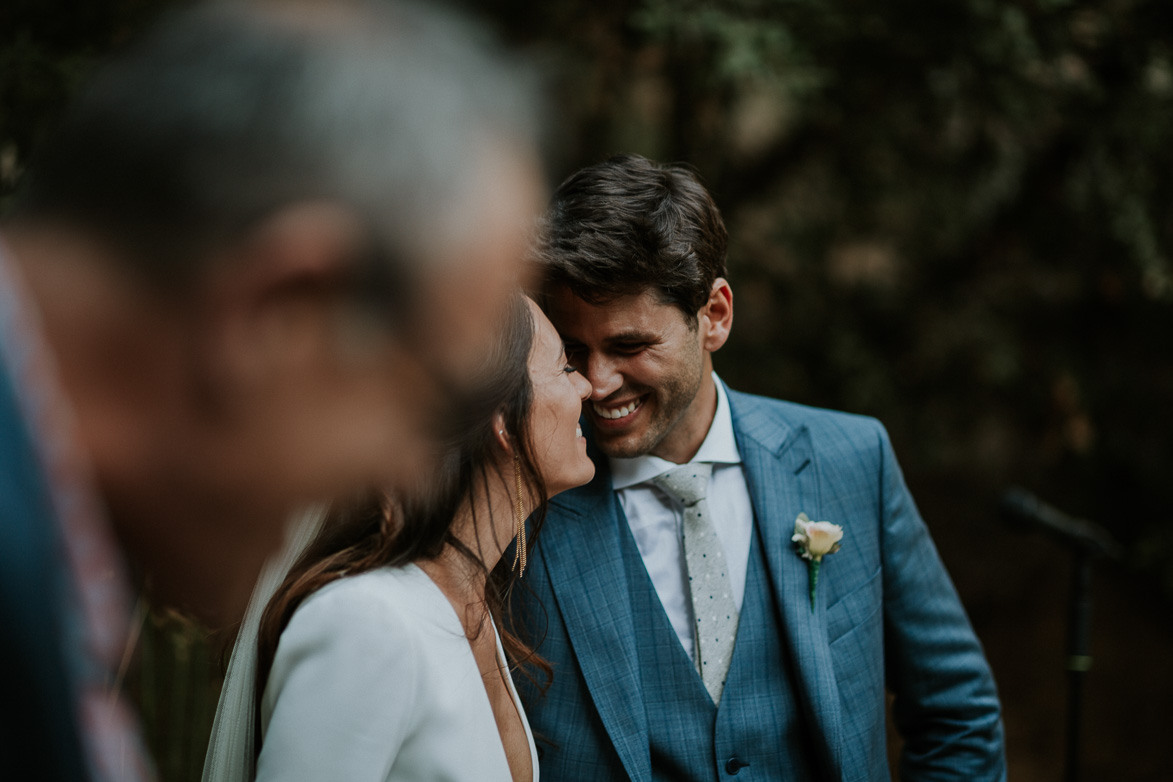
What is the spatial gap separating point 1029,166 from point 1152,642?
2980mm

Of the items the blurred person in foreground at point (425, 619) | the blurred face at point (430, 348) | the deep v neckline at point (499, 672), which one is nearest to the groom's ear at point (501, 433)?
the blurred person in foreground at point (425, 619)

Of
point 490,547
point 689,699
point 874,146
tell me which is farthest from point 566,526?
point 874,146

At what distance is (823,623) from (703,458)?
42 centimetres

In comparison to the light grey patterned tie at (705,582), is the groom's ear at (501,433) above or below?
above

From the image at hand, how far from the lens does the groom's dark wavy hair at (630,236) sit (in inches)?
69.5

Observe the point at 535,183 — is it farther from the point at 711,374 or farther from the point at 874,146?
the point at 874,146

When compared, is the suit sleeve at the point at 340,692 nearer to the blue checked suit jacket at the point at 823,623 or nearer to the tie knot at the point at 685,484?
the blue checked suit jacket at the point at 823,623

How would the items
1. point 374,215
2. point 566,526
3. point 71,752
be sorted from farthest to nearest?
point 566,526 < point 374,215 < point 71,752

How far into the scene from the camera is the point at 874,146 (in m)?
3.87

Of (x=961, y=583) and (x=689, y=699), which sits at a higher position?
(x=689, y=699)

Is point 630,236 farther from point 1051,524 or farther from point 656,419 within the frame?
point 1051,524

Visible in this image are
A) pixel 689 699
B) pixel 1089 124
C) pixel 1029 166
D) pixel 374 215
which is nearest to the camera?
pixel 374 215

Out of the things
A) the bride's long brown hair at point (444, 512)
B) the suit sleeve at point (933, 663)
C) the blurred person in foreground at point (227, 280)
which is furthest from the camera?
the suit sleeve at point (933, 663)

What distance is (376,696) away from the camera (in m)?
1.20
